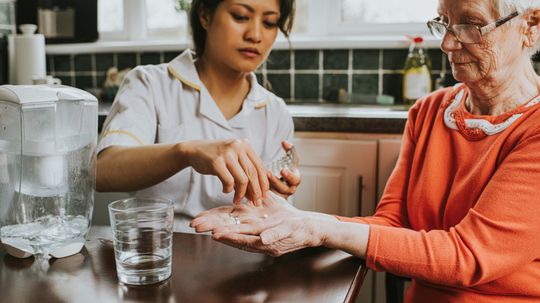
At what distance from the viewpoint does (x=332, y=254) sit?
1.01 m

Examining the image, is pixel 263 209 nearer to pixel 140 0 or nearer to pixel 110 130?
pixel 110 130

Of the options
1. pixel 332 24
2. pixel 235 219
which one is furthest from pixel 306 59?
pixel 235 219

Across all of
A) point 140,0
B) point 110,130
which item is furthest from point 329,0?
point 110,130

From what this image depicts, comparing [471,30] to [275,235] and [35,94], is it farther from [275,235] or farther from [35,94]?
[35,94]

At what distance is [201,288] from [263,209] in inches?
11.3

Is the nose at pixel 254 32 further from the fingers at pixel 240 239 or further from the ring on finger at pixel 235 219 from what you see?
the fingers at pixel 240 239

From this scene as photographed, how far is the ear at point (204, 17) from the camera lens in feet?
5.27

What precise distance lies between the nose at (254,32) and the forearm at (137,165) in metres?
0.47

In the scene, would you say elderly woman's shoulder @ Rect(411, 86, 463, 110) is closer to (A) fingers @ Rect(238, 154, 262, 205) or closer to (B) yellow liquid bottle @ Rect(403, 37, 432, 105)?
(A) fingers @ Rect(238, 154, 262, 205)

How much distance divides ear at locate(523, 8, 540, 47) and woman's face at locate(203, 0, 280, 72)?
66 cm

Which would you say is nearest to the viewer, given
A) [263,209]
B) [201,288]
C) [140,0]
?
[201,288]

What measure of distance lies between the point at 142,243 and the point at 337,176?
1.10m

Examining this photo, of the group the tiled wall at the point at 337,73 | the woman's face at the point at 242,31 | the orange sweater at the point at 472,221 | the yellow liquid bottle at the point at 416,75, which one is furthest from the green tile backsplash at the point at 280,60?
the orange sweater at the point at 472,221

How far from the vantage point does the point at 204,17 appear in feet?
5.31
